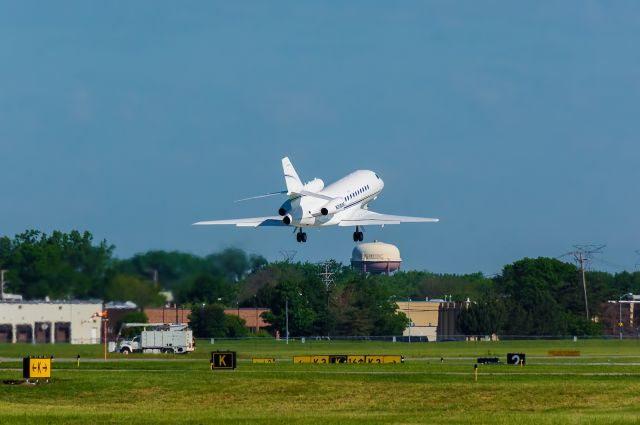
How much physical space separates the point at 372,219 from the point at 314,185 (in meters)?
8.64

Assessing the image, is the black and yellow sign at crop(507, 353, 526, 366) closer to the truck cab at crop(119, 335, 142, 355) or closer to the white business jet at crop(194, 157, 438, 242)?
the white business jet at crop(194, 157, 438, 242)

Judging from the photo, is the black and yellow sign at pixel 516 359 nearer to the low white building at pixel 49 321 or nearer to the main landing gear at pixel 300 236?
the main landing gear at pixel 300 236

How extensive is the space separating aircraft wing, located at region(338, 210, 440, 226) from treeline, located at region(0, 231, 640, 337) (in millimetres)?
8692

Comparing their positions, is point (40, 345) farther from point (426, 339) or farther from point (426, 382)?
point (426, 339)

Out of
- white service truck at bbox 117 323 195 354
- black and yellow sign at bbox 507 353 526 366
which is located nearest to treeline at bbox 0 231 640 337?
white service truck at bbox 117 323 195 354

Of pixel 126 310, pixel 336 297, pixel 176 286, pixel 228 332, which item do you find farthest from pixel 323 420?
pixel 336 297

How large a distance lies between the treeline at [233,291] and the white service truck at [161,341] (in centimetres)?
261

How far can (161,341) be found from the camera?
426ft

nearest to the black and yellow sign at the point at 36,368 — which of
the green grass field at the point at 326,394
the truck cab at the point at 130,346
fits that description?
the green grass field at the point at 326,394

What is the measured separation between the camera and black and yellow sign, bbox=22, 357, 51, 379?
8344 centimetres

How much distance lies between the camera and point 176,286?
96.4 meters

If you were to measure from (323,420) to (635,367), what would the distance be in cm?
4286

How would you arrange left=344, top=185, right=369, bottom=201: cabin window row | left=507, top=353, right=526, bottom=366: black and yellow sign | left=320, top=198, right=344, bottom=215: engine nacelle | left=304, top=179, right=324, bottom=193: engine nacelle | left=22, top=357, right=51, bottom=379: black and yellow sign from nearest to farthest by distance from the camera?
1. left=22, top=357, right=51, bottom=379: black and yellow sign
2. left=507, top=353, right=526, bottom=366: black and yellow sign
3. left=320, top=198, right=344, bottom=215: engine nacelle
4. left=304, top=179, right=324, bottom=193: engine nacelle
5. left=344, top=185, right=369, bottom=201: cabin window row

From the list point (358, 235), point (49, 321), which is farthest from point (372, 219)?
point (49, 321)
